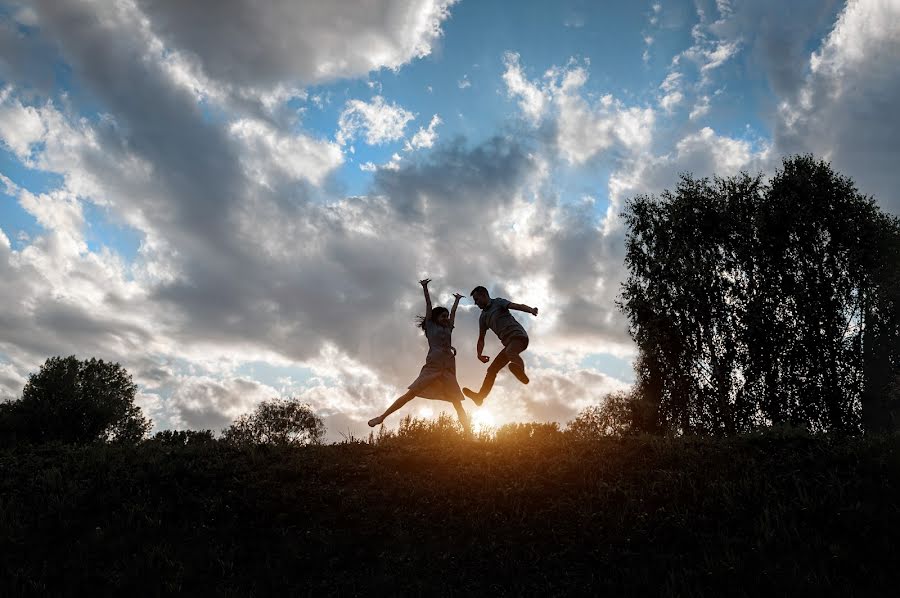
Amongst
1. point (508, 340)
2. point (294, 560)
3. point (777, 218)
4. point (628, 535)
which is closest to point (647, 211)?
point (777, 218)

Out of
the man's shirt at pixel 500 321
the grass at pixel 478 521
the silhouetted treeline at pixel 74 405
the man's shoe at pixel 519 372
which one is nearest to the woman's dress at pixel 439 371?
the man's shirt at pixel 500 321

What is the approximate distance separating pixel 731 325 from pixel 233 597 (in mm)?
23544

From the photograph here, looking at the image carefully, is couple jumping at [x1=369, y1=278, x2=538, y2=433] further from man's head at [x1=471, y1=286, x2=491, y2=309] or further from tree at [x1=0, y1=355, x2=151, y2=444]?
tree at [x1=0, y1=355, x2=151, y2=444]

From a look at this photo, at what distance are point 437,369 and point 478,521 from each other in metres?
4.87

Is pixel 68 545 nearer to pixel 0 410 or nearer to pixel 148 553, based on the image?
pixel 148 553

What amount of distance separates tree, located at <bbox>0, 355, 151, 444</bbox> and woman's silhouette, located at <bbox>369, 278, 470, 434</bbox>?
3329cm

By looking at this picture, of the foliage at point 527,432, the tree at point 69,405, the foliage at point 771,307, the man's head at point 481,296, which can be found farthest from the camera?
the tree at point 69,405

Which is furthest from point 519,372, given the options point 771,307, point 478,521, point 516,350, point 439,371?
point 771,307

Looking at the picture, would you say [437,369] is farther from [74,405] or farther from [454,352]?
[74,405]

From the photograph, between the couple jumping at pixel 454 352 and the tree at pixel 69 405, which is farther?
the tree at pixel 69 405

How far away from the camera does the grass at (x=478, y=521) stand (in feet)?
20.4

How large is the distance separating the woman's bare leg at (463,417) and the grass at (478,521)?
1.05m

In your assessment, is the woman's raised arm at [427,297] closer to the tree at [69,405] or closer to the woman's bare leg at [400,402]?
the woman's bare leg at [400,402]

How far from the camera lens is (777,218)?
80.4 ft
